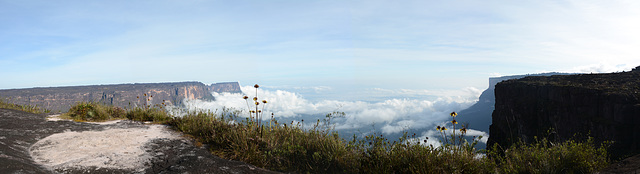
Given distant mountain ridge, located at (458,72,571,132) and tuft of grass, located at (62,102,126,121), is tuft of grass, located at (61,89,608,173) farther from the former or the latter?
distant mountain ridge, located at (458,72,571,132)

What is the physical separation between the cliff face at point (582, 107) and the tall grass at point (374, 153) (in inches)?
1115

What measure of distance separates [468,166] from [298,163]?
2491 mm

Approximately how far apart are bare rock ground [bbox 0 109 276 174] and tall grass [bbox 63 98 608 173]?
21.3 inches

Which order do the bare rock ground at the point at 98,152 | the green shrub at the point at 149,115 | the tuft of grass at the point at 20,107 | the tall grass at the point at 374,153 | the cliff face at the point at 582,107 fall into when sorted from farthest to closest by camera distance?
the cliff face at the point at 582,107, the tuft of grass at the point at 20,107, the green shrub at the point at 149,115, the tall grass at the point at 374,153, the bare rock ground at the point at 98,152

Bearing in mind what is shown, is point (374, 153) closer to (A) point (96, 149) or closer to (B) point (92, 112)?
(A) point (96, 149)

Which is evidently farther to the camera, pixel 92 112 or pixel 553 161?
pixel 92 112

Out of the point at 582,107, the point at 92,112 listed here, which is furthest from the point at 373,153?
the point at 582,107

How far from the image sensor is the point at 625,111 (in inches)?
1443

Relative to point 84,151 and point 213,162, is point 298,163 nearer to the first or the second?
point 213,162

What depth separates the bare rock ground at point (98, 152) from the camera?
154 inches

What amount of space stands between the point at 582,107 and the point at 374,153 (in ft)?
179

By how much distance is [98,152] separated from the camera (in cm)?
468

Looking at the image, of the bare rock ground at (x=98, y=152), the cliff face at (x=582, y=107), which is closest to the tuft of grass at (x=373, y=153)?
the bare rock ground at (x=98, y=152)

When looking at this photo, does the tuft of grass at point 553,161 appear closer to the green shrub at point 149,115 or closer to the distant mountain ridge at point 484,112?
the green shrub at point 149,115
